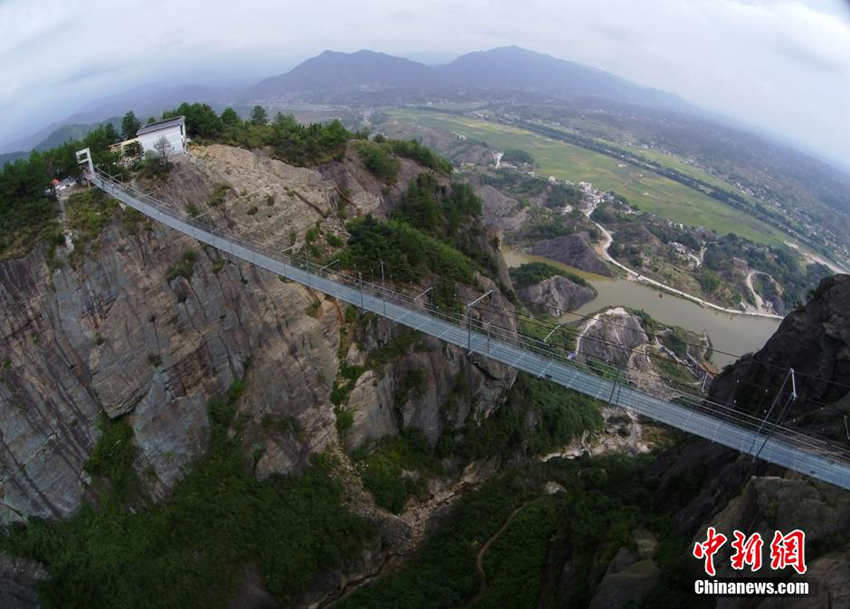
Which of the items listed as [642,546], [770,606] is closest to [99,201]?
[642,546]

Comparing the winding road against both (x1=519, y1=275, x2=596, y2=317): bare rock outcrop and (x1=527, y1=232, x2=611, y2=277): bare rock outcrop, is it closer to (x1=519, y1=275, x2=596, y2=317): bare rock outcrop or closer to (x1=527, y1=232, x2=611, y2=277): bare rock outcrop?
(x1=527, y1=232, x2=611, y2=277): bare rock outcrop

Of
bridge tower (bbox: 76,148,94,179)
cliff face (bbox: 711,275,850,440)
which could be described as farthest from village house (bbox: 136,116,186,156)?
cliff face (bbox: 711,275,850,440)

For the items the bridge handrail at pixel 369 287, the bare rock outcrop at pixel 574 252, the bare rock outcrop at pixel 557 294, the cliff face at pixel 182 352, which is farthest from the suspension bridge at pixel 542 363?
the bare rock outcrop at pixel 574 252

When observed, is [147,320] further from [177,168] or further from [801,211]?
[801,211]

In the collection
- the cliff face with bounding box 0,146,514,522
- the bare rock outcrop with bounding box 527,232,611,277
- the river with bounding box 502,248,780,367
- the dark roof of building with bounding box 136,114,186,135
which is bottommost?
the river with bounding box 502,248,780,367

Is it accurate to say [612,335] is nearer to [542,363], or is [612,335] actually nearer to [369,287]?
[369,287]

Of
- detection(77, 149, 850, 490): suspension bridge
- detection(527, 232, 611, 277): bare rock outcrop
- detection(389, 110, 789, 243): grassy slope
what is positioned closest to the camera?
detection(77, 149, 850, 490): suspension bridge

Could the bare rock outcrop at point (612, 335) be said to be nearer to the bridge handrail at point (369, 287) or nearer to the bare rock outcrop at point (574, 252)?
the bare rock outcrop at point (574, 252)
